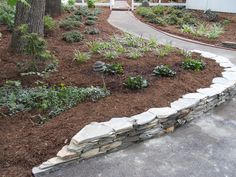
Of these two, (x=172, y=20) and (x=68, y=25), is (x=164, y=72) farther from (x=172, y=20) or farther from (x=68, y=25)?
(x=172, y=20)

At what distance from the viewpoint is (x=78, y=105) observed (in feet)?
14.9

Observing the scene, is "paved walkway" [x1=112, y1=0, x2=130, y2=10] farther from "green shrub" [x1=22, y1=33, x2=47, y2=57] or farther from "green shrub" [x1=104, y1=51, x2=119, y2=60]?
"green shrub" [x1=22, y1=33, x2=47, y2=57]

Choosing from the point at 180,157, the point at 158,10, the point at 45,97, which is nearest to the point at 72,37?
the point at 45,97

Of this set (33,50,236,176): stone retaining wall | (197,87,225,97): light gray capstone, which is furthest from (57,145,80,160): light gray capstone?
(197,87,225,97): light gray capstone

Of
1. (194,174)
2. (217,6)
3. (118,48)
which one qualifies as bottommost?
(194,174)

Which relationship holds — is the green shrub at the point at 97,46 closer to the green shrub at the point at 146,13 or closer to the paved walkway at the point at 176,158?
the paved walkway at the point at 176,158

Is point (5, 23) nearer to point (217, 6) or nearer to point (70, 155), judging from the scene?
point (70, 155)

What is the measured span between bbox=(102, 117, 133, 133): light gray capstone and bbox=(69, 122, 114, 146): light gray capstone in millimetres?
67

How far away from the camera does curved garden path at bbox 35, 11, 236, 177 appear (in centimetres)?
349

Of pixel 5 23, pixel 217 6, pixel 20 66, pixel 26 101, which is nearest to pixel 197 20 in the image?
pixel 217 6

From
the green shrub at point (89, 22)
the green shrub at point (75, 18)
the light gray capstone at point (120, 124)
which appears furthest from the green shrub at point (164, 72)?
the green shrub at point (75, 18)

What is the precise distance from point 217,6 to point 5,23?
8.57 meters

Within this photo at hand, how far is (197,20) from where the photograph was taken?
39.0ft

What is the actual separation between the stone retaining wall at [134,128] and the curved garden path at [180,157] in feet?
0.28
